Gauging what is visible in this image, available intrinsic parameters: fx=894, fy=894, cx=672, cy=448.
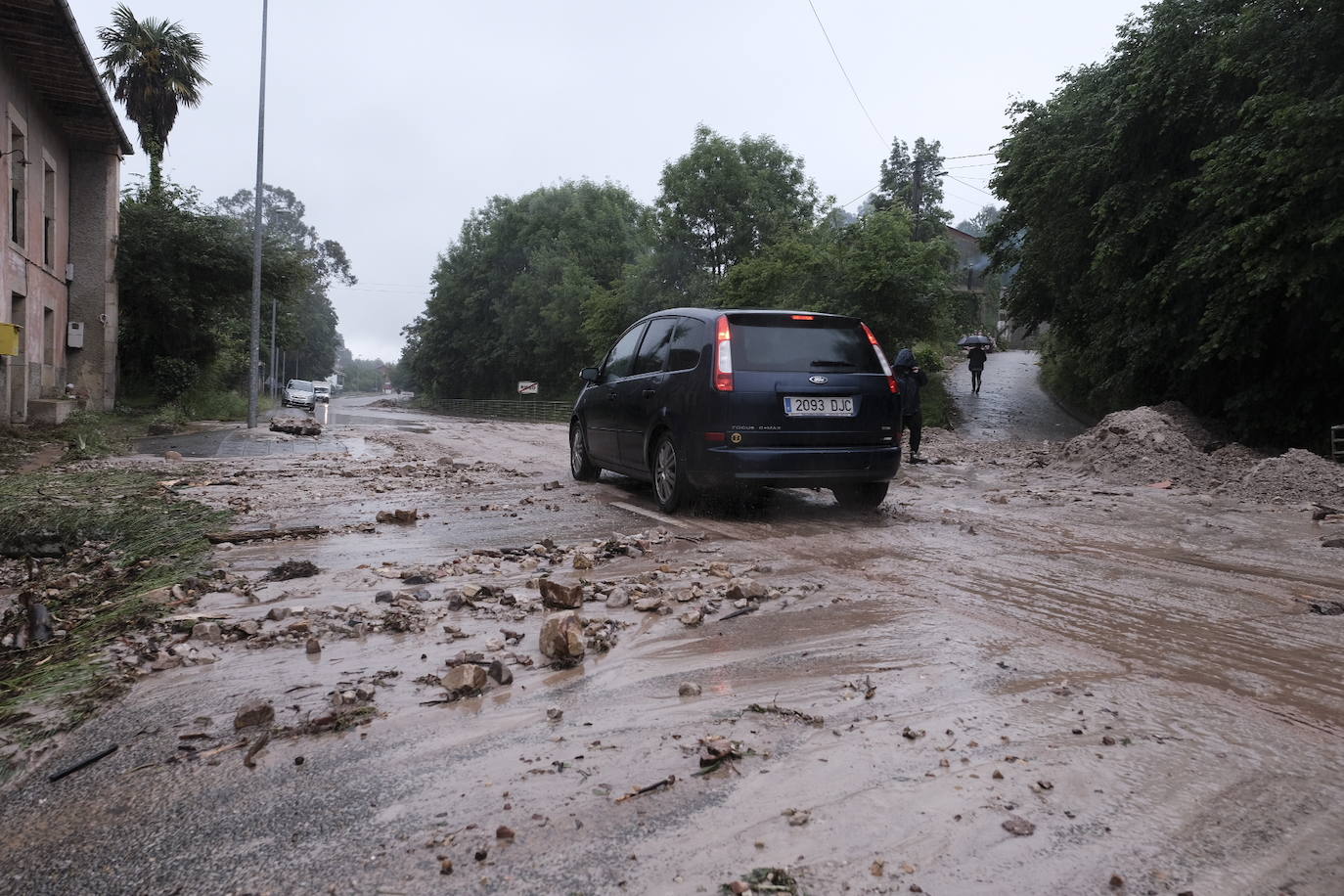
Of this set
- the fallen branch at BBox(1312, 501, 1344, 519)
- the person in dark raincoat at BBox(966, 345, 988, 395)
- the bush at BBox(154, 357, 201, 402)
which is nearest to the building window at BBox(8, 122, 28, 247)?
the bush at BBox(154, 357, 201, 402)

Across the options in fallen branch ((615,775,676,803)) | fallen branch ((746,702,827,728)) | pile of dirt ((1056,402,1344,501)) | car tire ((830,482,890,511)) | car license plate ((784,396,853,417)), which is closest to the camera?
fallen branch ((615,775,676,803))

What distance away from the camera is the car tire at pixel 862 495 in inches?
298

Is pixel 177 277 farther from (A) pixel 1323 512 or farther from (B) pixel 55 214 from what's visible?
(A) pixel 1323 512

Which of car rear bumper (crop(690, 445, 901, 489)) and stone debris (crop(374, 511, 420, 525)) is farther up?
car rear bumper (crop(690, 445, 901, 489))

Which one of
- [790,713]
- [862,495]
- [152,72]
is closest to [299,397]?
[152,72]

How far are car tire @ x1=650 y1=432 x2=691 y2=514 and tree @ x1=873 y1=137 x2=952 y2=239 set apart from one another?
2088 inches

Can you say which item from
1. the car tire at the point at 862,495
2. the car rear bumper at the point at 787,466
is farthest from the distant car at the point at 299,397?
the car rear bumper at the point at 787,466

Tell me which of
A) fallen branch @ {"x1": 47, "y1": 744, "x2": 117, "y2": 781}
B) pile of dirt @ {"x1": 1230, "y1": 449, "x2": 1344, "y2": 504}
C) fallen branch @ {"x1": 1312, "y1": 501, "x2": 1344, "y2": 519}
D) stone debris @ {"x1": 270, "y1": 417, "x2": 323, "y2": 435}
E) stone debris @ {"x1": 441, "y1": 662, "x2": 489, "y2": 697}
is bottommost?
fallen branch @ {"x1": 47, "y1": 744, "x2": 117, "y2": 781}

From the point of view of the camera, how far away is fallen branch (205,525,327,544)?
234 inches

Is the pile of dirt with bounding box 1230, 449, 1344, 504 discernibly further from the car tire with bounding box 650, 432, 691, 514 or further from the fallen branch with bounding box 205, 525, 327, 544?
the fallen branch with bounding box 205, 525, 327, 544

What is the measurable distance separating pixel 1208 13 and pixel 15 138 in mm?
23844

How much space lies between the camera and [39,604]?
4.04 meters

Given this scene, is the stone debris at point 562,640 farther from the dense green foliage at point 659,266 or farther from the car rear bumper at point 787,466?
the dense green foliage at point 659,266

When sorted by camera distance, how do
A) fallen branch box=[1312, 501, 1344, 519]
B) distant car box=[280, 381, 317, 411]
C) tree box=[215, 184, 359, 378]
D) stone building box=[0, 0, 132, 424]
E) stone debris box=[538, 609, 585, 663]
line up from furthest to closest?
tree box=[215, 184, 359, 378] → distant car box=[280, 381, 317, 411] → stone building box=[0, 0, 132, 424] → fallen branch box=[1312, 501, 1344, 519] → stone debris box=[538, 609, 585, 663]
